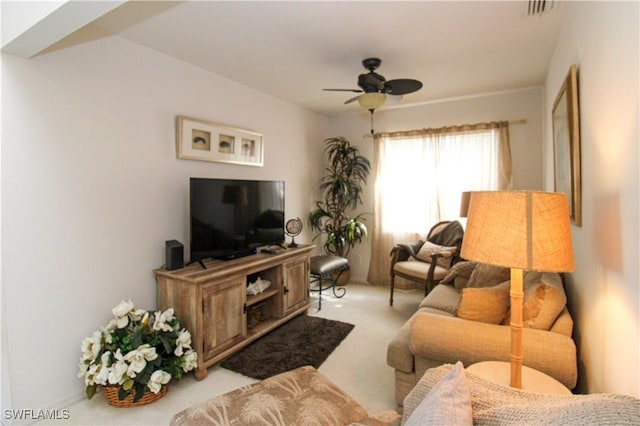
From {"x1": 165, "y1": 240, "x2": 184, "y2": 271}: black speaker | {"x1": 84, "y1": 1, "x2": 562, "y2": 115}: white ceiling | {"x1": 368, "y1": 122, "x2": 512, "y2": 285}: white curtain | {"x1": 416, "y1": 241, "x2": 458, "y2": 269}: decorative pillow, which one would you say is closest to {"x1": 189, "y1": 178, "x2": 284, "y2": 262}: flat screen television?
{"x1": 165, "y1": 240, "x2": 184, "y2": 271}: black speaker

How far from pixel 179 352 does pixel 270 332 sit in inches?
41.5

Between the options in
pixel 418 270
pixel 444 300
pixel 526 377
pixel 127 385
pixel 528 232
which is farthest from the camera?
pixel 418 270

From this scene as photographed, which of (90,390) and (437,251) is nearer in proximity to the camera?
(90,390)

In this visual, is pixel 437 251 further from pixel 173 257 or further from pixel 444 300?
pixel 173 257

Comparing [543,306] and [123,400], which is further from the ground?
[543,306]

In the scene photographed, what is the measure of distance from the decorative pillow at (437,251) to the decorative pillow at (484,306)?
5.78ft

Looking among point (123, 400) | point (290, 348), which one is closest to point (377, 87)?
point (290, 348)

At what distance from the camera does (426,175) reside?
4.42 m

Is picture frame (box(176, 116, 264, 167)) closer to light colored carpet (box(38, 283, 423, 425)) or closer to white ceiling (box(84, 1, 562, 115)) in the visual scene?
white ceiling (box(84, 1, 562, 115))

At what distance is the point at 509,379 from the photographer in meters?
1.38

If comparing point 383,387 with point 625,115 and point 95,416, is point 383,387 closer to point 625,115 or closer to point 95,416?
point 95,416

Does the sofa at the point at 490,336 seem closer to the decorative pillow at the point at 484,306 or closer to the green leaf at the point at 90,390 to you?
the decorative pillow at the point at 484,306

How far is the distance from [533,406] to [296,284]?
2.82 m

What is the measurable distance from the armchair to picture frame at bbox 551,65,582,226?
1.60 metres
